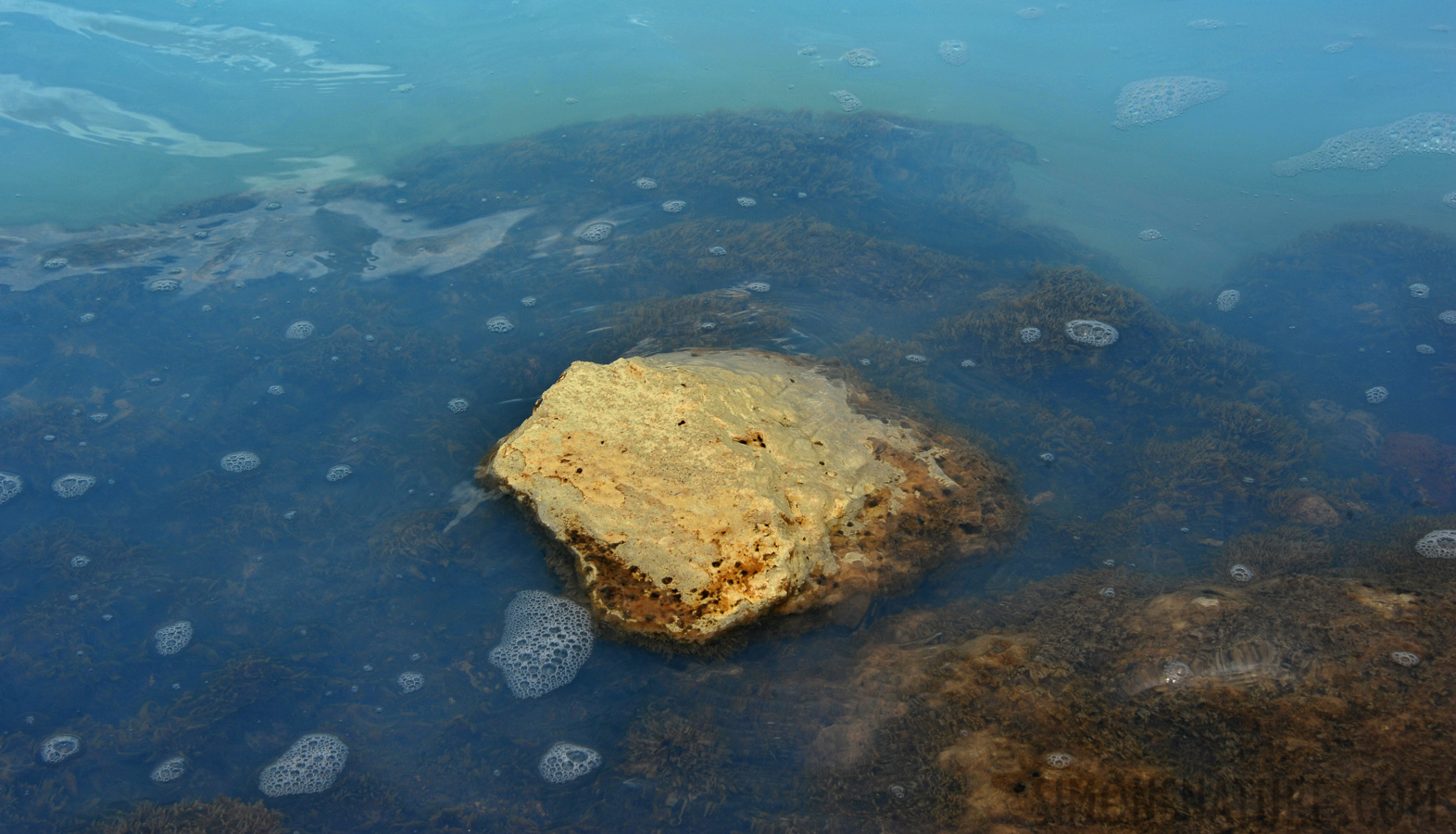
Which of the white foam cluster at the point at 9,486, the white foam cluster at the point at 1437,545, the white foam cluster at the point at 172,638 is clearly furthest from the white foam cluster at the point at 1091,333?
the white foam cluster at the point at 9,486

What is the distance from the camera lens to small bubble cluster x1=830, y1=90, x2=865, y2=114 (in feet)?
31.9

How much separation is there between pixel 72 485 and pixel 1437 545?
8528mm

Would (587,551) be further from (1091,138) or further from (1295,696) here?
(1091,138)

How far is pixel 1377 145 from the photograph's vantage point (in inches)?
353

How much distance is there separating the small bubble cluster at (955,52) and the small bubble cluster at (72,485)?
462 inches

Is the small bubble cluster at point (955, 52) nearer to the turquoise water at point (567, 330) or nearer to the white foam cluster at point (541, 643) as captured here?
the turquoise water at point (567, 330)

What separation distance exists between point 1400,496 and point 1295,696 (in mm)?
2717

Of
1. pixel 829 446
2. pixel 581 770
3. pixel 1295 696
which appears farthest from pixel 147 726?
pixel 1295 696

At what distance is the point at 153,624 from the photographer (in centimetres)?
397

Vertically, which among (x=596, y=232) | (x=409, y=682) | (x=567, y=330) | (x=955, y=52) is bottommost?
(x=409, y=682)

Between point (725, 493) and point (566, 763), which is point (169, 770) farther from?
point (725, 493)

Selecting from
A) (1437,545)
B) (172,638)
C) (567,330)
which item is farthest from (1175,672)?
(172,638)

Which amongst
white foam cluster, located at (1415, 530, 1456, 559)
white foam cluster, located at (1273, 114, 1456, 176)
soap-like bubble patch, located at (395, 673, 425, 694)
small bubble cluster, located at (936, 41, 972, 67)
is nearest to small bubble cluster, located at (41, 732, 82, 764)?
soap-like bubble patch, located at (395, 673, 425, 694)

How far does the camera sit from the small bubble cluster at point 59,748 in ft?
11.2
